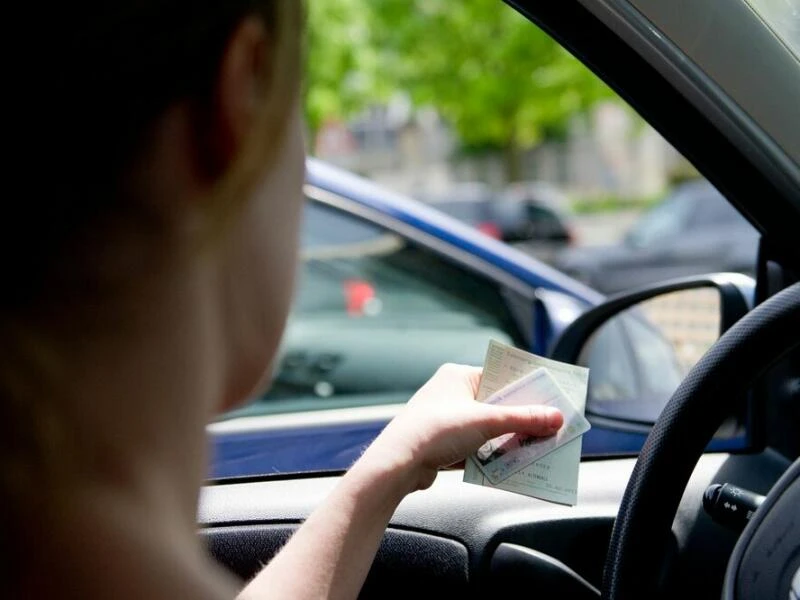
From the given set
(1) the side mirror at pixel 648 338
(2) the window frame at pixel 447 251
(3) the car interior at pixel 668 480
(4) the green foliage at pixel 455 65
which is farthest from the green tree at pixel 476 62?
(3) the car interior at pixel 668 480

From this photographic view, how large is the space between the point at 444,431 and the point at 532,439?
0.13 meters

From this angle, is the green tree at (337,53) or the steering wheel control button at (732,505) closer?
the steering wheel control button at (732,505)

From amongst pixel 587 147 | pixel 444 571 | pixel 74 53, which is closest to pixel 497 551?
pixel 444 571

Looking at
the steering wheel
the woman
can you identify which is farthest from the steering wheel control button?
the woman

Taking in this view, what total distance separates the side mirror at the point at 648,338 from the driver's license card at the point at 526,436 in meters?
0.48

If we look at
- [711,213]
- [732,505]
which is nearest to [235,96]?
[732,505]

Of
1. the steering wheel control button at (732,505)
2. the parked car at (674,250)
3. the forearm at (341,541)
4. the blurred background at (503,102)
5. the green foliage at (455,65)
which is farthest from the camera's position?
the green foliage at (455,65)

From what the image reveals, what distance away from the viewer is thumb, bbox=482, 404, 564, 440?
1452 mm

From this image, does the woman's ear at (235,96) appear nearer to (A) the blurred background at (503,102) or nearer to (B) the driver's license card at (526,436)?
(B) the driver's license card at (526,436)

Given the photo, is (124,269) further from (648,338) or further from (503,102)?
(503,102)

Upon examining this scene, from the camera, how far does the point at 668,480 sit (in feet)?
4.95

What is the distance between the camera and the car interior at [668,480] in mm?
1505

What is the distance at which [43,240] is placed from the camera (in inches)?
31.7

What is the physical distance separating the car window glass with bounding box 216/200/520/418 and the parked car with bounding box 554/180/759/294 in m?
7.90
